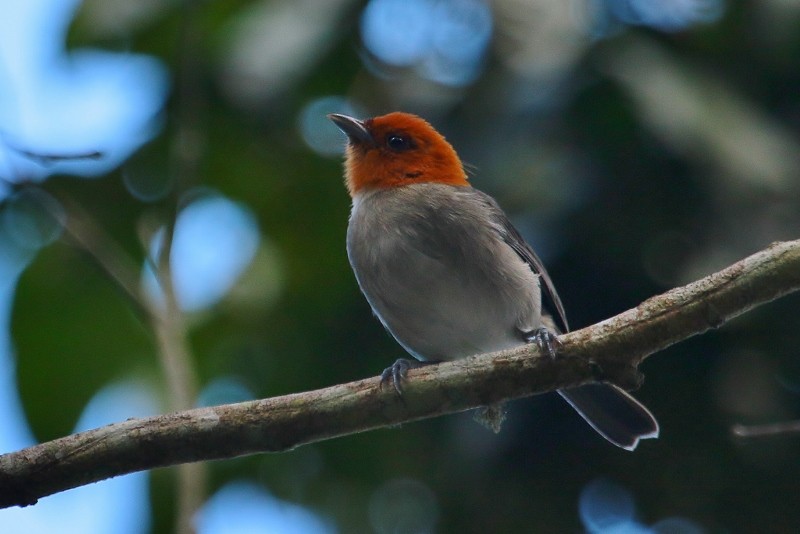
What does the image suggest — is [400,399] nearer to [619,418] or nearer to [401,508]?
[619,418]

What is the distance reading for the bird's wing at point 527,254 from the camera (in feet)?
15.4

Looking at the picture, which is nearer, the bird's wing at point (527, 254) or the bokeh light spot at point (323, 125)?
the bird's wing at point (527, 254)

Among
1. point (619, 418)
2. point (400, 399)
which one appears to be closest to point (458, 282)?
point (619, 418)

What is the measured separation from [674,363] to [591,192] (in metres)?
0.91

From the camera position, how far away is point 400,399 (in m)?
3.37

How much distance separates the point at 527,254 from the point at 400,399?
1.59 metres

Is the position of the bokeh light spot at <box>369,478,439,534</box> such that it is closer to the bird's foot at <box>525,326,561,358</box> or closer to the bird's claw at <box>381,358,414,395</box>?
the bird's claw at <box>381,358,414,395</box>

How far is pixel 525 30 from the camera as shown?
173 inches

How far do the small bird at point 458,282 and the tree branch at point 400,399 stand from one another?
0.84 m

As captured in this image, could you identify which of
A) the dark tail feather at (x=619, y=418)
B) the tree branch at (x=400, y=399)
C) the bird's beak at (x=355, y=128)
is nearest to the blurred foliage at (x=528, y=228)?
the bird's beak at (x=355, y=128)

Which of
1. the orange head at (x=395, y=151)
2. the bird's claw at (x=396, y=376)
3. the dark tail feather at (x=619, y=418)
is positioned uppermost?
the bird's claw at (x=396, y=376)

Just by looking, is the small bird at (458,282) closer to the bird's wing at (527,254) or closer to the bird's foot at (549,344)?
the bird's wing at (527,254)

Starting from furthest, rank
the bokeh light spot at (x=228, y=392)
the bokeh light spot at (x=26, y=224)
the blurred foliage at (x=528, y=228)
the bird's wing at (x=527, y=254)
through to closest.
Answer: the bokeh light spot at (x=228, y=392) < the bokeh light spot at (x=26, y=224) < the bird's wing at (x=527, y=254) < the blurred foliage at (x=528, y=228)

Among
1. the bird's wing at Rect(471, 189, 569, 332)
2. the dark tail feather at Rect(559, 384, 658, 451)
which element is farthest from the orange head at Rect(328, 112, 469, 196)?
the dark tail feather at Rect(559, 384, 658, 451)
